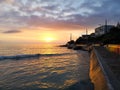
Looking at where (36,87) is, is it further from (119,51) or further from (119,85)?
(119,51)

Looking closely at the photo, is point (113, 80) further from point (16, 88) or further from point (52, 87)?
point (16, 88)

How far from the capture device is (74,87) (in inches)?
429

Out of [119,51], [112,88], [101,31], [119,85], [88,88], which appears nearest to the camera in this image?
[112,88]

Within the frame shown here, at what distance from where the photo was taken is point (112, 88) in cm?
662

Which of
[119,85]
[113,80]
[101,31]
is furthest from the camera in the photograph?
[101,31]

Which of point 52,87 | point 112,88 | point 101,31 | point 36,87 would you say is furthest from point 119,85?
point 101,31

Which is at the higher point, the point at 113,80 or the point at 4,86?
the point at 113,80

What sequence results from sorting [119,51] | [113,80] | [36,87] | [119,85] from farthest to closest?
[119,51] < [36,87] < [113,80] < [119,85]

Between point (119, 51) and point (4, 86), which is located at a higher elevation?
point (119, 51)

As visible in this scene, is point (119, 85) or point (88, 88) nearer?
point (119, 85)

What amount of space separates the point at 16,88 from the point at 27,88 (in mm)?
665

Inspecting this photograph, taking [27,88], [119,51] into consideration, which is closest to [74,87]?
[27,88]

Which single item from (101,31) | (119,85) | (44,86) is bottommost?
(44,86)

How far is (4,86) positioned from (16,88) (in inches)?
39.4
